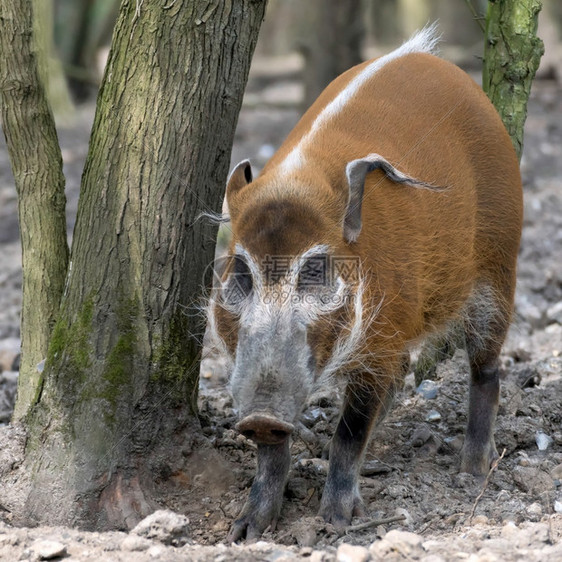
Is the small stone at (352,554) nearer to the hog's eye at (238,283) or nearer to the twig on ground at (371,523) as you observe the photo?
the twig on ground at (371,523)

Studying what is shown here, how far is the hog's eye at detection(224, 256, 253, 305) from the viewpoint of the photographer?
135 inches

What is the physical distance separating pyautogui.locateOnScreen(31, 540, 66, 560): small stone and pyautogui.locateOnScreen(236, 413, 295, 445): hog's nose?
701mm

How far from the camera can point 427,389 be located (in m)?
4.87

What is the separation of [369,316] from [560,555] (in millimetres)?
1112

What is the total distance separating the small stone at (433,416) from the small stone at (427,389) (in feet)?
0.47

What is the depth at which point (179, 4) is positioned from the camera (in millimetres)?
3590

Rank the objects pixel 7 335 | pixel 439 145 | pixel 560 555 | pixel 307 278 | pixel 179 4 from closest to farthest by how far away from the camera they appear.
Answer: pixel 560 555, pixel 307 278, pixel 179 4, pixel 439 145, pixel 7 335

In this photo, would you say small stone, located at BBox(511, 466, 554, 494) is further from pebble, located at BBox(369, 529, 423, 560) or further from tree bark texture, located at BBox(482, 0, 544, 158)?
tree bark texture, located at BBox(482, 0, 544, 158)

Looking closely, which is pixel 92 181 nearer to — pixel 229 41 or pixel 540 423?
pixel 229 41

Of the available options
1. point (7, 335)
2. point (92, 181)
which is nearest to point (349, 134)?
point (92, 181)

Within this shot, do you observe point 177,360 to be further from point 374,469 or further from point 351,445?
point 374,469

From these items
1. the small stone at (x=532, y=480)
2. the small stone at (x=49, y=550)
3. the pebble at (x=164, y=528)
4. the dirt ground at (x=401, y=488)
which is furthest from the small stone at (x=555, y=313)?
the small stone at (x=49, y=550)

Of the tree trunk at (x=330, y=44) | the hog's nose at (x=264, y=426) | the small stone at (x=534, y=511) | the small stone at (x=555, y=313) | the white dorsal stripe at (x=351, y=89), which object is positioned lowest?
the small stone at (x=534, y=511)

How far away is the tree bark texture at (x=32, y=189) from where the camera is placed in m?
3.85
